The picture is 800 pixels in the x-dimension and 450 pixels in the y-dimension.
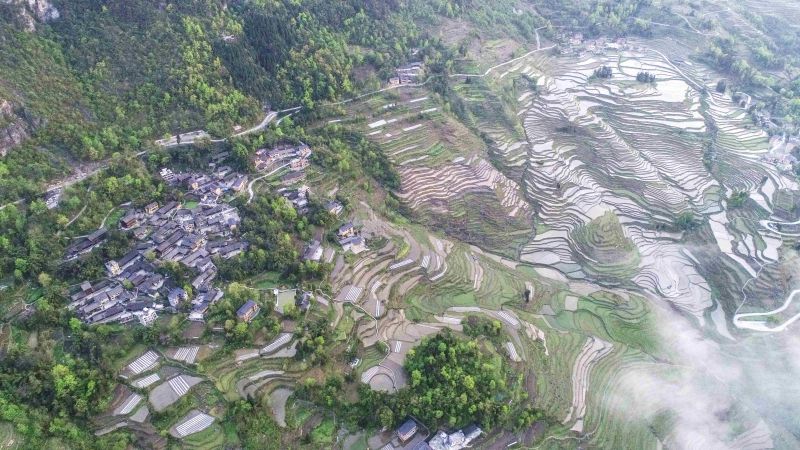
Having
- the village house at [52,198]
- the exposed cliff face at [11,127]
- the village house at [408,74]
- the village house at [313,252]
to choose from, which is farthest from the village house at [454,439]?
the village house at [408,74]

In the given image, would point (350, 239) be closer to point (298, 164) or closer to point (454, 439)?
point (298, 164)

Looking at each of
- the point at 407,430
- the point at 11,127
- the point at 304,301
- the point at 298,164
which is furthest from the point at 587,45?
the point at 11,127

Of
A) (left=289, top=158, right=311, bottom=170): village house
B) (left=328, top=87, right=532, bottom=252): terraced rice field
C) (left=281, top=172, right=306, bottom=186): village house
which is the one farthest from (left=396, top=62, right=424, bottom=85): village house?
(left=281, top=172, right=306, bottom=186): village house

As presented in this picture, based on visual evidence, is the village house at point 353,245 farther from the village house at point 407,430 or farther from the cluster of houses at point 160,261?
the village house at point 407,430

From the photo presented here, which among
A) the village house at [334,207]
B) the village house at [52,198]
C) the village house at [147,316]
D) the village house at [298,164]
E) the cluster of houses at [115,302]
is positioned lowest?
the village house at [334,207]

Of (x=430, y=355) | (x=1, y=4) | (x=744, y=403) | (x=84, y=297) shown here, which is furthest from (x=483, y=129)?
(x=1, y=4)
